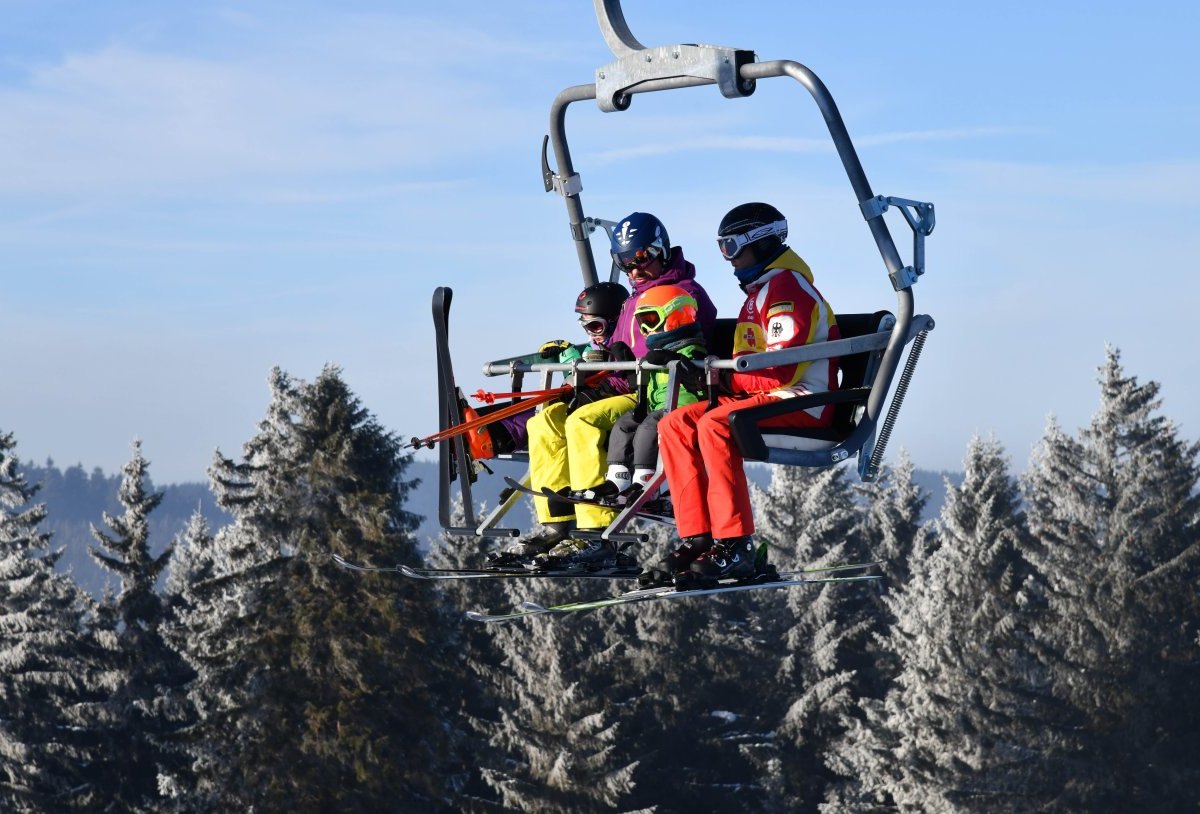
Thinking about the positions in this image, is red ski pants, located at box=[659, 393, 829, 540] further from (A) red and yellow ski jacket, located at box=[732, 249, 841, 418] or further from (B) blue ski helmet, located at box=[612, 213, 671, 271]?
(B) blue ski helmet, located at box=[612, 213, 671, 271]

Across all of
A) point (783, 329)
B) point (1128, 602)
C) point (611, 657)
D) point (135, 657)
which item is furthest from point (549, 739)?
point (783, 329)

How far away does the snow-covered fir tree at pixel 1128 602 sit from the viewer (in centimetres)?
6406

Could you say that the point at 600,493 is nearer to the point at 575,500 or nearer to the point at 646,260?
the point at 575,500

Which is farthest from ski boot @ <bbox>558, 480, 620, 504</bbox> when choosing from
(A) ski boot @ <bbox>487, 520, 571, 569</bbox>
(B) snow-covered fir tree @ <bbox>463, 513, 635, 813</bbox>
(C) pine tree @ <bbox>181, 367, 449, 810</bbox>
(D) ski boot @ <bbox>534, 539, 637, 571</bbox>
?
(B) snow-covered fir tree @ <bbox>463, 513, 635, 813</bbox>

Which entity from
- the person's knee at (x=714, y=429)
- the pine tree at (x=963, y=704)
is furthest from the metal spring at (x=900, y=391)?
the pine tree at (x=963, y=704)

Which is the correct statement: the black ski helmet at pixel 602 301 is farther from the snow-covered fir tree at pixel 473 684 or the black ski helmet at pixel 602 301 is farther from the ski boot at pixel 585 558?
the snow-covered fir tree at pixel 473 684

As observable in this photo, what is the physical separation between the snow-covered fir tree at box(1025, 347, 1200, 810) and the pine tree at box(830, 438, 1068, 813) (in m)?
1.35

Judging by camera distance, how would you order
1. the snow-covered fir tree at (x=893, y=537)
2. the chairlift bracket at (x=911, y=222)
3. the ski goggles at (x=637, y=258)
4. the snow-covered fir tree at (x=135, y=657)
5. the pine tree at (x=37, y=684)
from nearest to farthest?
the chairlift bracket at (x=911, y=222) < the ski goggles at (x=637, y=258) < the pine tree at (x=37, y=684) < the snow-covered fir tree at (x=135, y=657) < the snow-covered fir tree at (x=893, y=537)

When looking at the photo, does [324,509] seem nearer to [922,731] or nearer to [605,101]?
[922,731]

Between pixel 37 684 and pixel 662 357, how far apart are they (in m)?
45.6

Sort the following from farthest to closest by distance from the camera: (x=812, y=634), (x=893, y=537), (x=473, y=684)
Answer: (x=893, y=537) < (x=812, y=634) < (x=473, y=684)

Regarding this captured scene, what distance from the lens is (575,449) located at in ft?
34.7

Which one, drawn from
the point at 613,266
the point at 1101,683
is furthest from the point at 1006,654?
the point at 613,266

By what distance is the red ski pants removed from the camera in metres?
9.58
